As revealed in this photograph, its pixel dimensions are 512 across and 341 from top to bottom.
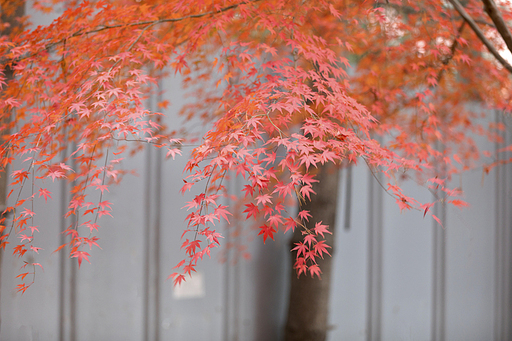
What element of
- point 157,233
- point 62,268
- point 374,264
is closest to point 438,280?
point 374,264

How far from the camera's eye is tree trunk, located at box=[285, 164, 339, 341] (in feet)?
11.4

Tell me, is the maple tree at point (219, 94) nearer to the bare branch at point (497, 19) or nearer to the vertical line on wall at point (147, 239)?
the bare branch at point (497, 19)

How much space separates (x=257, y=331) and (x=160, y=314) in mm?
1054

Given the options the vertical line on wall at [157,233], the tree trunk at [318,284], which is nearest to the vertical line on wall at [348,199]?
the tree trunk at [318,284]

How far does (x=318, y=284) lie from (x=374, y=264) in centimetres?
121

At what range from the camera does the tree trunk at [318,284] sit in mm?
3479

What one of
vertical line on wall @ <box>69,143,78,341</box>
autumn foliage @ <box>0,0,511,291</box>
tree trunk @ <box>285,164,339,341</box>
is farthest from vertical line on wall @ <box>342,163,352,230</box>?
vertical line on wall @ <box>69,143,78,341</box>

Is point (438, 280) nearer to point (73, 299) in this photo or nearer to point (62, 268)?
point (73, 299)

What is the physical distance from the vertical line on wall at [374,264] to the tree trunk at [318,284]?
103cm

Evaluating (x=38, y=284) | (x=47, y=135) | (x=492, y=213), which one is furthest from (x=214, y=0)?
(x=492, y=213)

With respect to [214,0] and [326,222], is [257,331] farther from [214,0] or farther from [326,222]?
[214,0]

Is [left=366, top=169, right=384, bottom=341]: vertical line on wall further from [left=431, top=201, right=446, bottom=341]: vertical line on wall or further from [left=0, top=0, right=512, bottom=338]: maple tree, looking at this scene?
[left=0, top=0, right=512, bottom=338]: maple tree

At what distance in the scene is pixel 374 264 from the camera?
4.36 meters

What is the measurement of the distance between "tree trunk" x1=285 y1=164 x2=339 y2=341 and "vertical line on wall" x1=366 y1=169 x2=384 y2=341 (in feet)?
3.38
